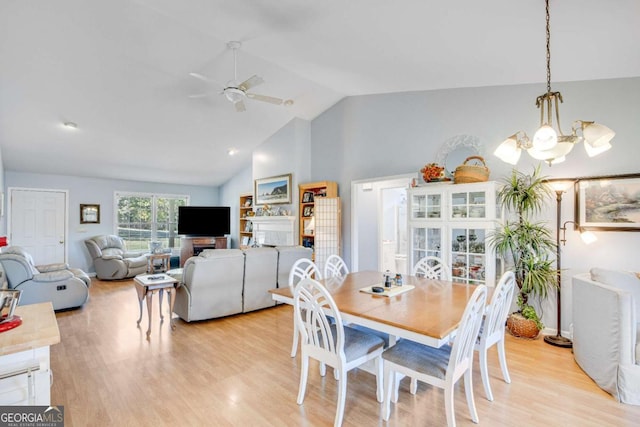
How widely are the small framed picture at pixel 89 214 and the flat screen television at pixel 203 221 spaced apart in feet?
5.87

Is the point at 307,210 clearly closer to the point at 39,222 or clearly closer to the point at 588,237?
the point at 588,237

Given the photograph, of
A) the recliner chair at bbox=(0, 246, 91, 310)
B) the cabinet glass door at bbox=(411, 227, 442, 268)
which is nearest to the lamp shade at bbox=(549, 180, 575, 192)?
the cabinet glass door at bbox=(411, 227, 442, 268)

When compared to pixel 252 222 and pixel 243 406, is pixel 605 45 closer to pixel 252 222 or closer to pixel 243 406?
pixel 243 406

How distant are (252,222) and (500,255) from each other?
5415mm

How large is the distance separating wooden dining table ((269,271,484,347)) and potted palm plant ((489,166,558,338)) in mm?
1066

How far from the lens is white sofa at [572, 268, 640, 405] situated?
7.70ft

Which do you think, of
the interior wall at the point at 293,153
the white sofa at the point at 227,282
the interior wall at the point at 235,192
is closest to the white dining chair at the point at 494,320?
the white sofa at the point at 227,282

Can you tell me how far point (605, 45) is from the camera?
2711mm

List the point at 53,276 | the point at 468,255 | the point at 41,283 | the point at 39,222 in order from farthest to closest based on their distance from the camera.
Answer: the point at 39,222, the point at 53,276, the point at 41,283, the point at 468,255

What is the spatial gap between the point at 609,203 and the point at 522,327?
1.61 m

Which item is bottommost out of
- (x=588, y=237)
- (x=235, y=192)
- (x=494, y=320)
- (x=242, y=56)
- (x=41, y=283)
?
(x=41, y=283)

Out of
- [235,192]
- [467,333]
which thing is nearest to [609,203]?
[467,333]

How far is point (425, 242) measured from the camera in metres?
4.23

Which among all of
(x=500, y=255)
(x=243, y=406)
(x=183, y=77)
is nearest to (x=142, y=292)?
(x=243, y=406)
